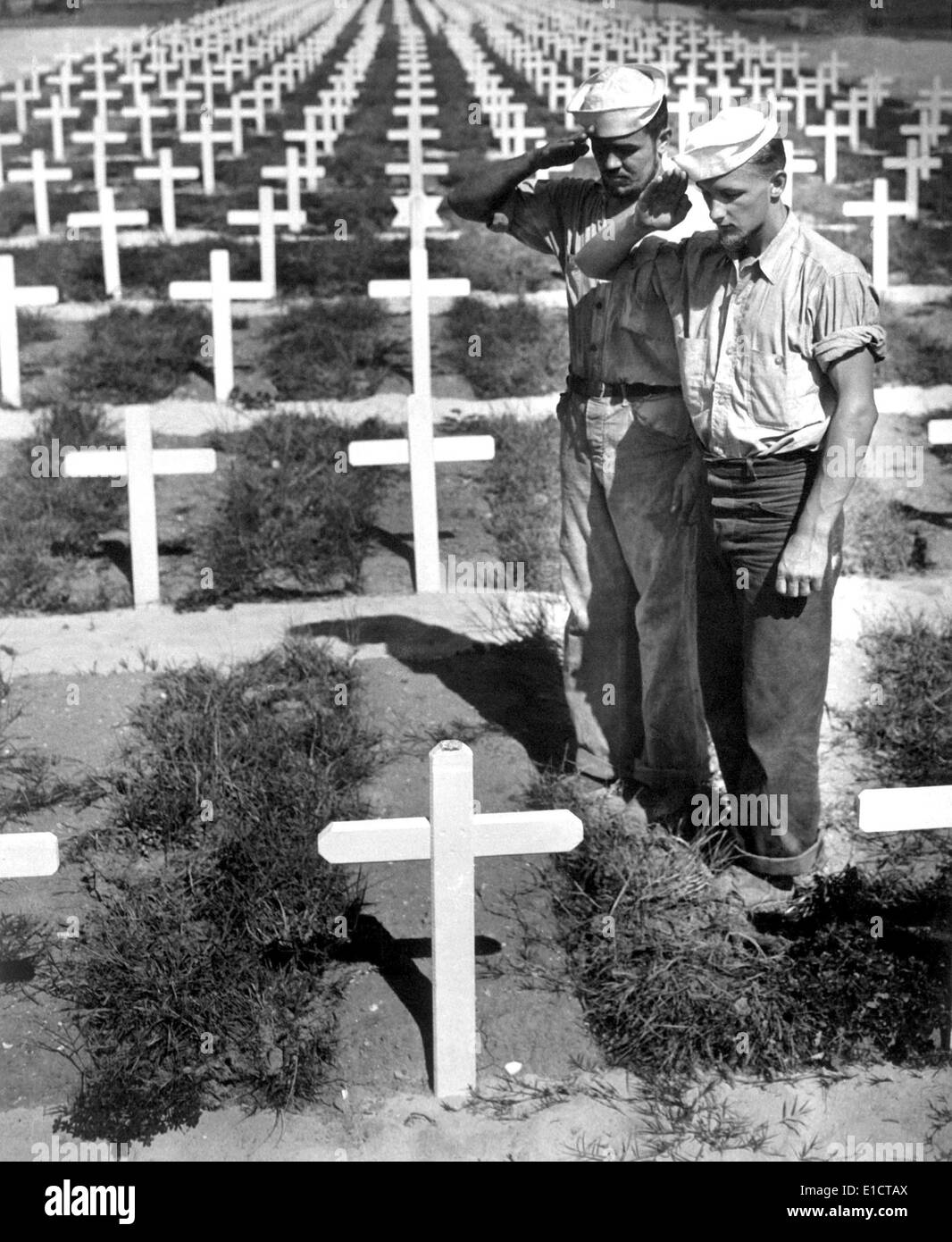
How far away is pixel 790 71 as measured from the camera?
2658 cm

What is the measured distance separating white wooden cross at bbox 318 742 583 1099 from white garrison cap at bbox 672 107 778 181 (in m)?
1.37

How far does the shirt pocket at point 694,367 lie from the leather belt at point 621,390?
330mm

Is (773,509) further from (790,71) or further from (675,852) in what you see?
(790,71)

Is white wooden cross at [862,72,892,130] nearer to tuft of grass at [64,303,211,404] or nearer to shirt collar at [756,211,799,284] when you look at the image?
tuft of grass at [64,303,211,404]

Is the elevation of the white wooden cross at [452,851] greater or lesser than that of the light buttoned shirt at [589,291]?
lesser

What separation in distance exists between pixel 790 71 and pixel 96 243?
1482cm

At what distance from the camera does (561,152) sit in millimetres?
4789

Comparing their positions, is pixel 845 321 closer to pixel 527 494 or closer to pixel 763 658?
pixel 763 658

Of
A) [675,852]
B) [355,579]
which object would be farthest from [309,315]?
[675,852]

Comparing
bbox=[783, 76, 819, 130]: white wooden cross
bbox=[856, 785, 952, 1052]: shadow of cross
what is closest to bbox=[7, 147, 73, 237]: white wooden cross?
bbox=[783, 76, 819, 130]: white wooden cross

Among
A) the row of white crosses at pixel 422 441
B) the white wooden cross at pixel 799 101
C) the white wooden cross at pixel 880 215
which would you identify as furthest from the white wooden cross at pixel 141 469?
the white wooden cross at pixel 799 101

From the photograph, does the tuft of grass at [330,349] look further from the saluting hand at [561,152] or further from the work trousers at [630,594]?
the saluting hand at [561,152]

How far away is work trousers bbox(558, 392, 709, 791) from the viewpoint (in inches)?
190

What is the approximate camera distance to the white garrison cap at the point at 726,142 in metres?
4.02
